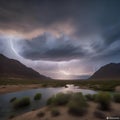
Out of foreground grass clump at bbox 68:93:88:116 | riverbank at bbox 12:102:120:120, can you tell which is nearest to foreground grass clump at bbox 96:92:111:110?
riverbank at bbox 12:102:120:120

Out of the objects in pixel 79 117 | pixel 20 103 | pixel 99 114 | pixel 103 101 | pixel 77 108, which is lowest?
pixel 79 117

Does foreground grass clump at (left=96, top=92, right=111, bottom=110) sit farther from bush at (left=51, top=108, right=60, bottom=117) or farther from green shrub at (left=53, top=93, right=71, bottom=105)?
bush at (left=51, top=108, right=60, bottom=117)

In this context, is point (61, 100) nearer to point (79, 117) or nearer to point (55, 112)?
point (55, 112)

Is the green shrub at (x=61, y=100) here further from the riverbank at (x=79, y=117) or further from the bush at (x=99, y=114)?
the bush at (x=99, y=114)

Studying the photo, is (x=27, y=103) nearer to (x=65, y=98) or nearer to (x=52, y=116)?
(x=65, y=98)

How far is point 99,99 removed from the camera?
18.4 m

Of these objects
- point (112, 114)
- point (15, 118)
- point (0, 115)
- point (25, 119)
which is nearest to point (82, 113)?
point (112, 114)

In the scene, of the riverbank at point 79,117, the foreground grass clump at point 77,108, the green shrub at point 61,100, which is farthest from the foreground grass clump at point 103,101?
the green shrub at point 61,100

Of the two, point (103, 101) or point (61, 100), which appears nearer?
point (103, 101)

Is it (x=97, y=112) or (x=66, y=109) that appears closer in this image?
(x=97, y=112)

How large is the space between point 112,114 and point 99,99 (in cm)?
323

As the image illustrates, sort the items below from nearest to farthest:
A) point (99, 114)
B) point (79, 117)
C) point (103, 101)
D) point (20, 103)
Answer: point (79, 117)
point (99, 114)
point (103, 101)
point (20, 103)

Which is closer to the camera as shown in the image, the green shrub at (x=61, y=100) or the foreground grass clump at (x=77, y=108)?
the foreground grass clump at (x=77, y=108)

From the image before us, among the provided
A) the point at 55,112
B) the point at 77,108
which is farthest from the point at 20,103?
the point at 77,108
